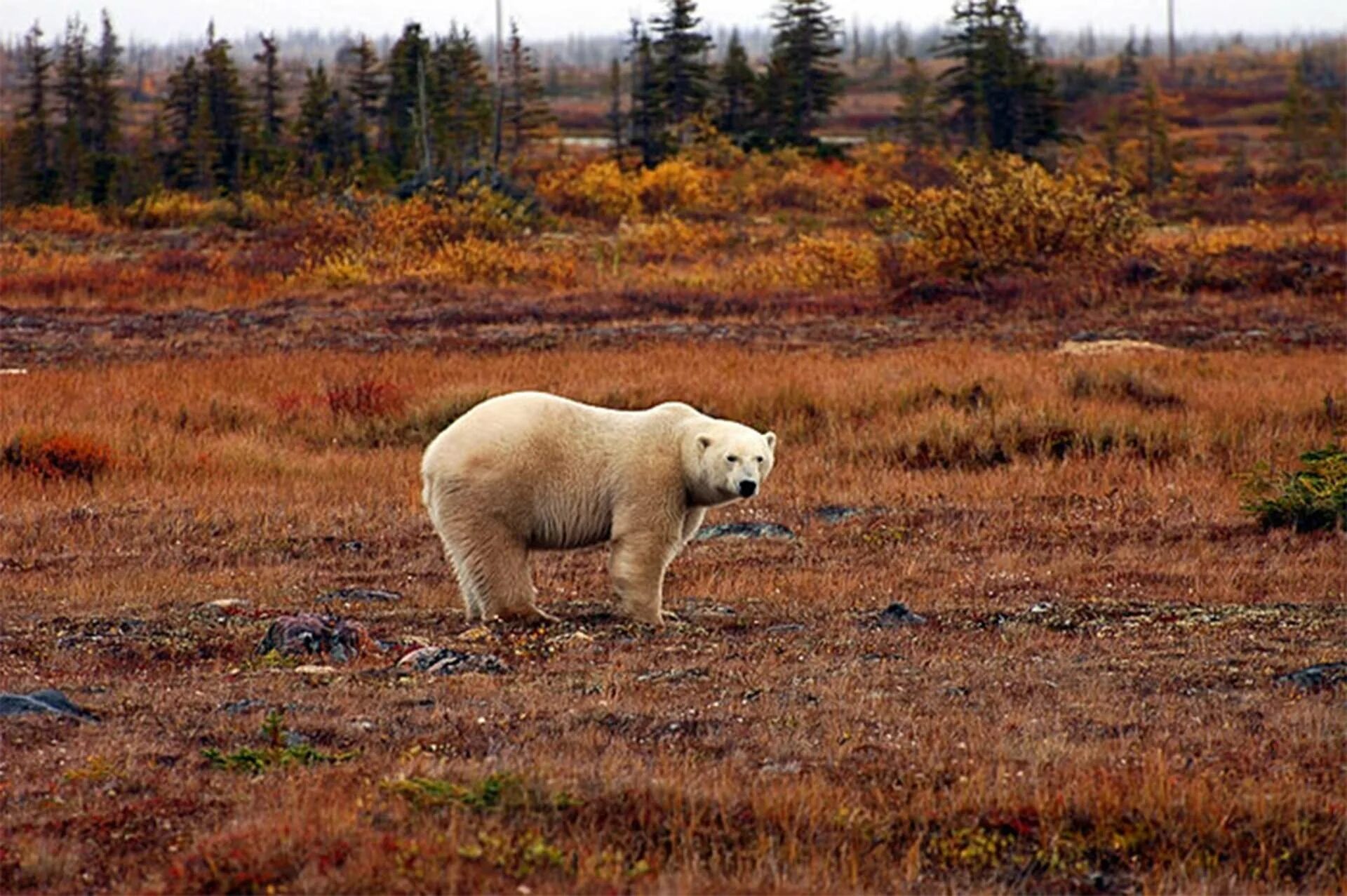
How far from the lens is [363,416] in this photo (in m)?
18.7

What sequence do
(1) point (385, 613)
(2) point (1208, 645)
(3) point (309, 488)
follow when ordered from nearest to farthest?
(2) point (1208, 645) → (1) point (385, 613) → (3) point (309, 488)

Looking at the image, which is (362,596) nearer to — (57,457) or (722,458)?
(722,458)

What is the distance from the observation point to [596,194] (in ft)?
175

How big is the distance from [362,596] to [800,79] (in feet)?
193

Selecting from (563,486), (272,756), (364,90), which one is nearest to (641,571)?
(563,486)

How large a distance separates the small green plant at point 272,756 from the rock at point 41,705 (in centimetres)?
93

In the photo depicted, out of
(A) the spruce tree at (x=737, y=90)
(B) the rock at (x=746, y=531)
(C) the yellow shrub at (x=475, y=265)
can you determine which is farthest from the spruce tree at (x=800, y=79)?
(B) the rock at (x=746, y=531)

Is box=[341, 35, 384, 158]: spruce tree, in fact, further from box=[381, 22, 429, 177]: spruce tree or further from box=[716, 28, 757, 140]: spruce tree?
box=[716, 28, 757, 140]: spruce tree

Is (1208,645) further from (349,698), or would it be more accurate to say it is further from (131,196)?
(131,196)

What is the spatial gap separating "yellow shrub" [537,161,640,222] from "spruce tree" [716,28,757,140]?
14008 mm

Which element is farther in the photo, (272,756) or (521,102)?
(521,102)

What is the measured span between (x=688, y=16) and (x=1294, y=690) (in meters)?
62.2

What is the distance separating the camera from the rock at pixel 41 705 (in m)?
6.94

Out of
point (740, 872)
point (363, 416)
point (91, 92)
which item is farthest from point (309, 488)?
point (91, 92)
